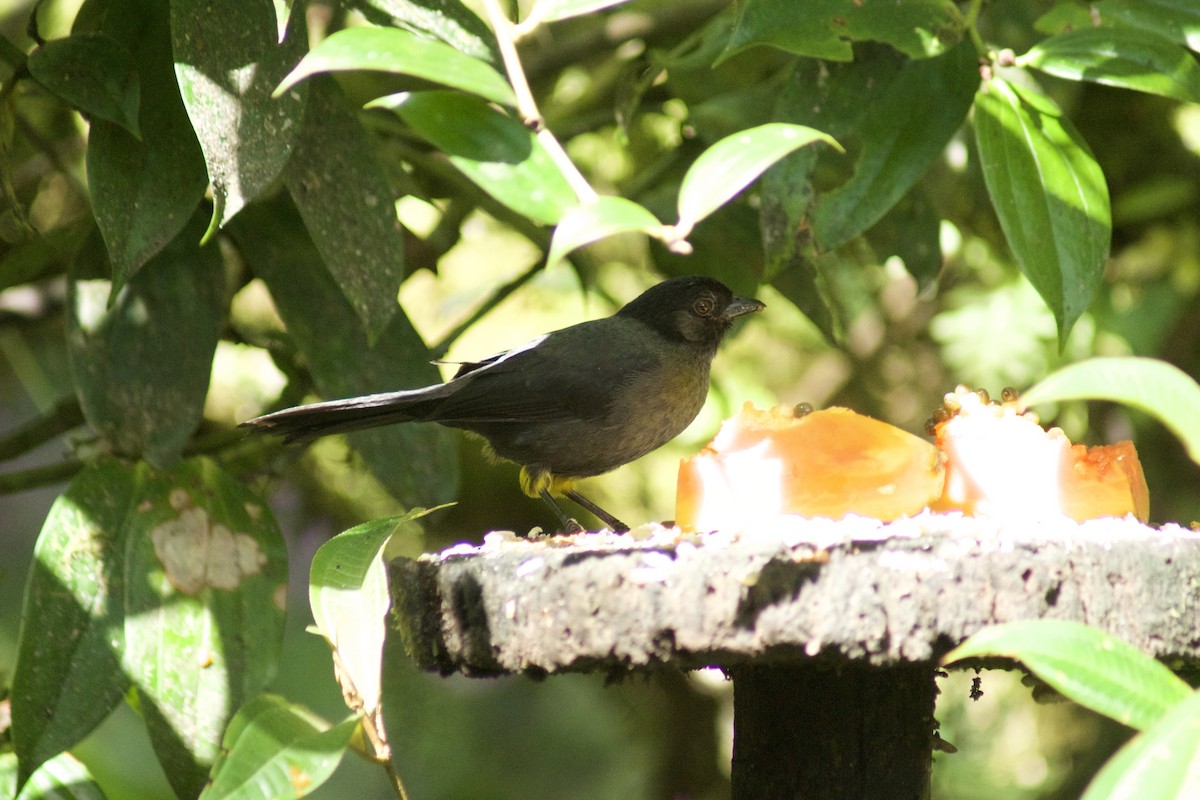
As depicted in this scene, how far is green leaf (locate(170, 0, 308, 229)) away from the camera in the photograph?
1.58 meters

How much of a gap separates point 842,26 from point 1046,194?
0.35 meters

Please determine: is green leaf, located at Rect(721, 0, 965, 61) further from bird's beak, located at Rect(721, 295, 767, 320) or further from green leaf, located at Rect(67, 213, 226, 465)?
green leaf, located at Rect(67, 213, 226, 465)

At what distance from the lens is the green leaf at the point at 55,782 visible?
179 centimetres

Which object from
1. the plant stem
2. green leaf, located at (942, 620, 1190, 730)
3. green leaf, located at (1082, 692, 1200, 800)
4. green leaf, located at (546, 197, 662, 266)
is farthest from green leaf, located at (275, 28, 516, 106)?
green leaf, located at (1082, 692, 1200, 800)

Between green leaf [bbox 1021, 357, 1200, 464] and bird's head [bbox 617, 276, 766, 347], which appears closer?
green leaf [bbox 1021, 357, 1200, 464]

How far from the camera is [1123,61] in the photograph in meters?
1.74

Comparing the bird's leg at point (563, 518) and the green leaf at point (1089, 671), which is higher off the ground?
the green leaf at point (1089, 671)

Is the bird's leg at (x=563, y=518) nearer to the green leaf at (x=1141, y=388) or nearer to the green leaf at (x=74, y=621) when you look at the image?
the green leaf at (x=74, y=621)

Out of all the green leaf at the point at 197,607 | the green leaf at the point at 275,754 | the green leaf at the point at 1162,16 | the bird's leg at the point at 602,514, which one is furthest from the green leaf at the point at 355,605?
the green leaf at the point at 1162,16

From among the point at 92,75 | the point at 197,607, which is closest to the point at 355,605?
the point at 197,607

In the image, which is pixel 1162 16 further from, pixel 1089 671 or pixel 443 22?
pixel 1089 671

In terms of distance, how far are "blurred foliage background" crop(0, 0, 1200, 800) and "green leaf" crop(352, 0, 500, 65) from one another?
0.02 meters

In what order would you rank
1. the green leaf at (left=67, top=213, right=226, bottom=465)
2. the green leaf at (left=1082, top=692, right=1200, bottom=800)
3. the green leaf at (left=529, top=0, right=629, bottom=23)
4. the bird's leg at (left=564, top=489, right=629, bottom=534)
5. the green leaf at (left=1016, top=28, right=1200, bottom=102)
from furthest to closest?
the bird's leg at (left=564, top=489, right=629, bottom=534) → the green leaf at (left=67, top=213, right=226, bottom=465) → the green leaf at (left=1016, top=28, right=1200, bottom=102) → the green leaf at (left=529, top=0, right=629, bottom=23) → the green leaf at (left=1082, top=692, right=1200, bottom=800)

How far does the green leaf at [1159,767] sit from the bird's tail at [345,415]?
132cm
